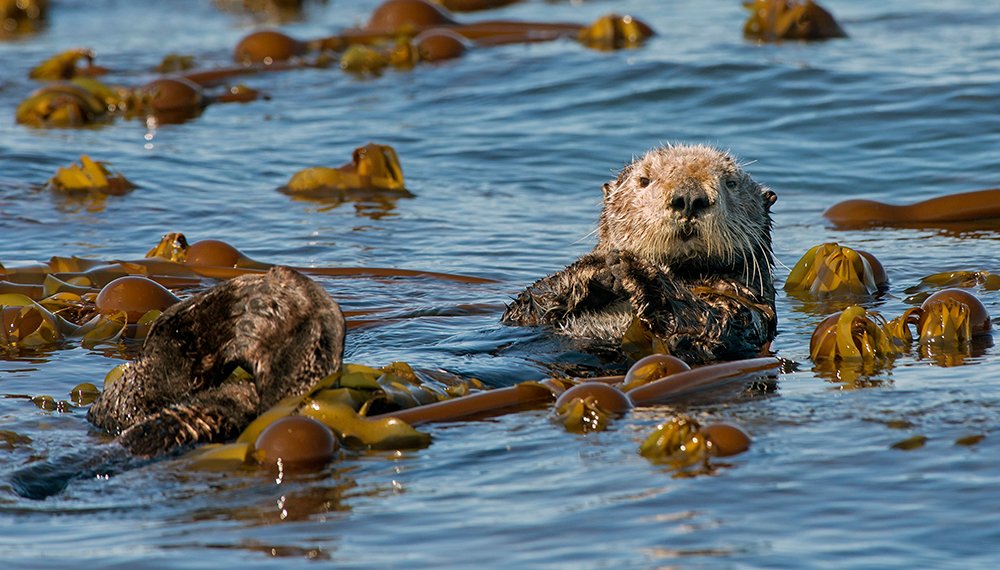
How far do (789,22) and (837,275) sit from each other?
6597 mm

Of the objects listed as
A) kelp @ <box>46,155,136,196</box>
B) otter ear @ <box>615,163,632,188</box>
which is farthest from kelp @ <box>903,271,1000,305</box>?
kelp @ <box>46,155,136,196</box>

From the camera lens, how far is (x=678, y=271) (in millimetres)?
5461

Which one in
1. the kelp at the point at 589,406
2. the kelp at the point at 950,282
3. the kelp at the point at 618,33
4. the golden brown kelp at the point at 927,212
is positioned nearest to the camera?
the kelp at the point at 589,406

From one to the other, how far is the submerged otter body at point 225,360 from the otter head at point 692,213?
1659mm

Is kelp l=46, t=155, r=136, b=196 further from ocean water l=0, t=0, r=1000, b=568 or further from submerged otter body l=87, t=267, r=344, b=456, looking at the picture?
submerged otter body l=87, t=267, r=344, b=456

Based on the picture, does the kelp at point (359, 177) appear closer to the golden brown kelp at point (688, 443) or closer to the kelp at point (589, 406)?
the kelp at point (589, 406)

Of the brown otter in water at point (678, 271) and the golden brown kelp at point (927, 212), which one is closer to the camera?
the brown otter in water at point (678, 271)

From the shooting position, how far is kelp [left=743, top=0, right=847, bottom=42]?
1252 cm

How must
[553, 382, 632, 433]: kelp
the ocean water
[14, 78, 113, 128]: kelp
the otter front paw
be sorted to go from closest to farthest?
the ocean water → [553, 382, 632, 433]: kelp → the otter front paw → [14, 78, 113, 128]: kelp

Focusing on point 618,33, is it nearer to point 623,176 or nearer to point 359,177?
point 359,177

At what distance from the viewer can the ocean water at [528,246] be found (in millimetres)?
3389

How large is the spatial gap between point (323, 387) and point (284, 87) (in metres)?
8.55

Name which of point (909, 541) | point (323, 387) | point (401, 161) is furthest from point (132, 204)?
point (909, 541)

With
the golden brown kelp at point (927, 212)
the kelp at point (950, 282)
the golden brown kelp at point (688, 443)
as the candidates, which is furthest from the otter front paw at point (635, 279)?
the golden brown kelp at point (927, 212)
